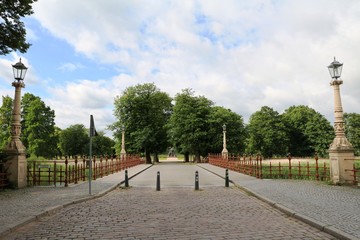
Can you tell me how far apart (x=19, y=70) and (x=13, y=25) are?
2.68m

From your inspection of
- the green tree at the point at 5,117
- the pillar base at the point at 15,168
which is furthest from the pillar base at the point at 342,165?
the green tree at the point at 5,117

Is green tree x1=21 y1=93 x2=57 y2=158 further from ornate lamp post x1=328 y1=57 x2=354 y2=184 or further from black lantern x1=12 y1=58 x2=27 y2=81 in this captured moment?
ornate lamp post x1=328 y1=57 x2=354 y2=184

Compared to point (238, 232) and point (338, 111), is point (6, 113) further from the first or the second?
point (238, 232)

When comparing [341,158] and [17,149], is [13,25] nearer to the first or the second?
[17,149]

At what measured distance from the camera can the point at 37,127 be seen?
5850cm

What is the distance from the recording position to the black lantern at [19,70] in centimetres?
1673

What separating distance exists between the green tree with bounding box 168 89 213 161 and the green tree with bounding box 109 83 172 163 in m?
3.07

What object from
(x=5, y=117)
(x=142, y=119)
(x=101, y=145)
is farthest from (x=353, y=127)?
(x=101, y=145)

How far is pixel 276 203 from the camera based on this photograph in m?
10.4

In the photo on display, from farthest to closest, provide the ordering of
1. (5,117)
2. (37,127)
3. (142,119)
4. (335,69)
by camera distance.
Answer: (142,119)
(37,127)
(5,117)
(335,69)

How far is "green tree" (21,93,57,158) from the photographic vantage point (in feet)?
187

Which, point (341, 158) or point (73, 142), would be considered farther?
point (73, 142)

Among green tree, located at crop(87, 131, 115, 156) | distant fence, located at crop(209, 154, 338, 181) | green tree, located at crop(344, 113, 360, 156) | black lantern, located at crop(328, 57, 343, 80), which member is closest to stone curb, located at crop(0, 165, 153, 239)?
distant fence, located at crop(209, 154, 338, 181)

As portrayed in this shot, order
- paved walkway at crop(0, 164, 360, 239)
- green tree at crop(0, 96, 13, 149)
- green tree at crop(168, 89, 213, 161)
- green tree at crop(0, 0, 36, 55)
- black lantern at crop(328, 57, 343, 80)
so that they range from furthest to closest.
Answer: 1. green tree at crop(168, 89, 213, 161)
2. green tree at crop(0, 96, 13, 149)
3. black lantern at crop(328, 57, 343, 80)
4. green tree at crop(0, 0, 36, 55)
5. paved walkway at crop(0, 164, 360, 239)
